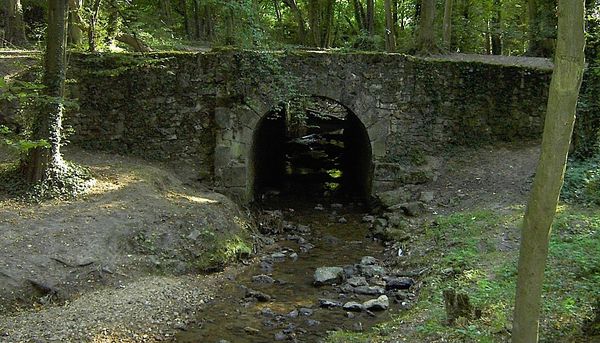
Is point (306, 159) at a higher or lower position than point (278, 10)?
lower

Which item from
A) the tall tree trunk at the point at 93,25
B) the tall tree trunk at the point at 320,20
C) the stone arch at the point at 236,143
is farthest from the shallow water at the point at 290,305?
the tall tree trunk at the point at 320,20

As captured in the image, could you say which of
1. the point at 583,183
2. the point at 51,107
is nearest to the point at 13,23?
the point at 51,107

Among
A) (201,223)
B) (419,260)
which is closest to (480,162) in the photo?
(419,260)

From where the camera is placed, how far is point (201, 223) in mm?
10422

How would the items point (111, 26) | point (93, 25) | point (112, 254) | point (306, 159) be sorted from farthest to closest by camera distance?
point (306, 159) < point (111, 26) < point (93, 25) < point (112, 254)

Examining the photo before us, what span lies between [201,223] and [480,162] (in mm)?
7512

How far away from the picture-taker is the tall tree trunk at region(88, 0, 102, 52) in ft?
42.6

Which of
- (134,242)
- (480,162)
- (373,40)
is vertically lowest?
(134,242)

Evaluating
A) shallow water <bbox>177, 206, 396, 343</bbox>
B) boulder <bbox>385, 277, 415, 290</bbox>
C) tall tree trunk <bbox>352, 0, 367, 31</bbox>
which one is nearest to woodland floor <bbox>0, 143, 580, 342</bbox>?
shallow water <bbox>177, 206, 396, 343</bbox>

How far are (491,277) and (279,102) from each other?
7477mm

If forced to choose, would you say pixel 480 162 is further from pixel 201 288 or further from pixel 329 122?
pixel 329 122

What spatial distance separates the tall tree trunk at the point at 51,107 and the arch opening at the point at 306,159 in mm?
5374

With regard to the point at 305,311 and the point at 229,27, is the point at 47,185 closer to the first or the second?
the point at 305,311

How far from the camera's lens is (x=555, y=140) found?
3709 millimetres
